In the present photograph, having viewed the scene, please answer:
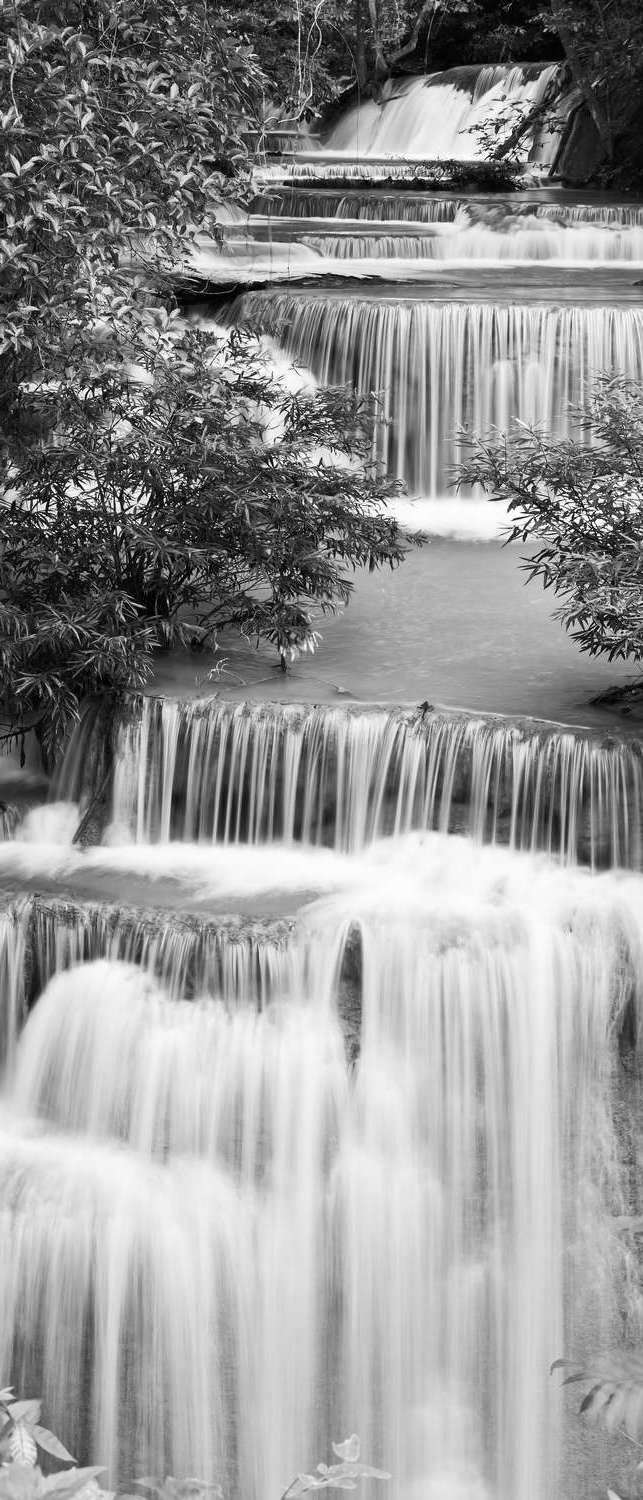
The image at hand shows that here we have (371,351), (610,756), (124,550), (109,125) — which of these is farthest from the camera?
(371,351)

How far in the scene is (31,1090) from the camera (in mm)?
6406

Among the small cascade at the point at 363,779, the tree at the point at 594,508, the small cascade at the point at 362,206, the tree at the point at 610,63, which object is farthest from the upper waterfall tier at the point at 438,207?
the small cascade at the point at 363,779

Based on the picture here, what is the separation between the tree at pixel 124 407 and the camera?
7461 millimetres

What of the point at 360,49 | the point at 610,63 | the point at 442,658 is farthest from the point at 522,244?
the point at 360,49

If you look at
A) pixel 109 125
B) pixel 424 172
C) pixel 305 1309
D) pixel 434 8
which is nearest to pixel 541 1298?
pixel 305 1309

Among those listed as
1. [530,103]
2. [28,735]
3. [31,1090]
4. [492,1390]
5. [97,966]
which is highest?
[530,103]

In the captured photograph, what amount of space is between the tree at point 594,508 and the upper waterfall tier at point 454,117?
18.2 m

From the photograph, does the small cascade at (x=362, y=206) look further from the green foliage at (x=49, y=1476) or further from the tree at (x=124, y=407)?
the green foliage at (x=49, y=1476)

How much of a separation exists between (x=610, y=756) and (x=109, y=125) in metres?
4.15

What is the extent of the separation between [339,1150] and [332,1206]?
223mm

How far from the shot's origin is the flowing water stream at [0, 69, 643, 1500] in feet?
19.7

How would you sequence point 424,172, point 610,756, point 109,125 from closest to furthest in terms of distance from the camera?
point 610,756, point 109,125, point 424,172

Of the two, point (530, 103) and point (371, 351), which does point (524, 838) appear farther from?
point (530, 103)

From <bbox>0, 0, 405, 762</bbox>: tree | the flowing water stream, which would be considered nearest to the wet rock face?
<bbox>0, 0, 405, 762</bbox>: tree
